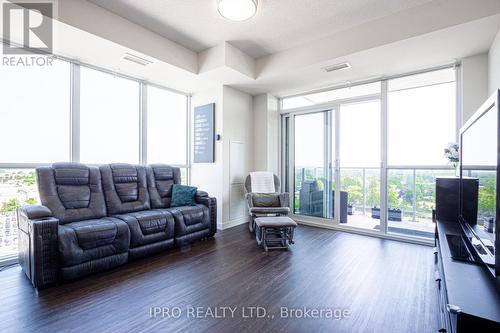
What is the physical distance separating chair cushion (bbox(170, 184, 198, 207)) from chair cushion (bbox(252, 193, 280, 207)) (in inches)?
43.3

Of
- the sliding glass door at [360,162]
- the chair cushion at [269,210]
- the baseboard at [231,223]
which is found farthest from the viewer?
the baseboard at [231,223]

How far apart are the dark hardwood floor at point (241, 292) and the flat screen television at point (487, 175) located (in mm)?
723

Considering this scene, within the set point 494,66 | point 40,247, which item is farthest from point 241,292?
point 494,66

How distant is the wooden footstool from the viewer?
322 cm

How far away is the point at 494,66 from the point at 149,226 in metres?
4.45

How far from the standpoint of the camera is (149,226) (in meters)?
2.94

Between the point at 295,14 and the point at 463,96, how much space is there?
243 centimetres

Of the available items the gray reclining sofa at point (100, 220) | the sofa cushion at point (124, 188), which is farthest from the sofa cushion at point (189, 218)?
the sofa cushion at point (124, 188)

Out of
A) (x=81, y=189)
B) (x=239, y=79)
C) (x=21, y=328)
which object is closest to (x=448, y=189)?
(x=239, y=79)

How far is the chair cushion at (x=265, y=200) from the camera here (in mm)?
4246

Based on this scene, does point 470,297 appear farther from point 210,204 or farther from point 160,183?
point 160,183

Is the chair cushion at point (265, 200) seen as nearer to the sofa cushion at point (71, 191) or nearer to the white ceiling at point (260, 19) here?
the sofa cushion at point (71, 191)

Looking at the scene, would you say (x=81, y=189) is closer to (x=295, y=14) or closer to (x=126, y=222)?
(x=126, y=222)

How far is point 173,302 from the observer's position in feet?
6.59
